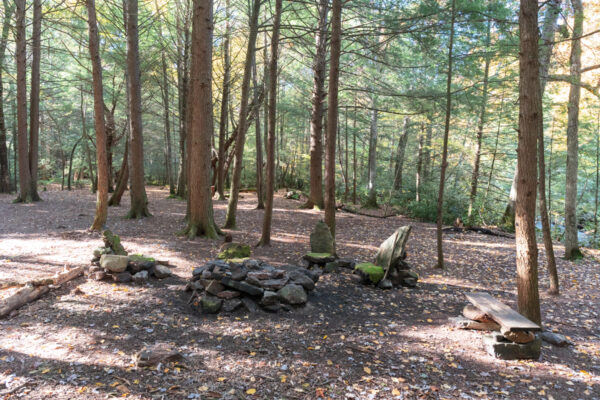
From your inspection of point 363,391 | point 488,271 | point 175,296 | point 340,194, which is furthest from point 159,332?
point 340,194

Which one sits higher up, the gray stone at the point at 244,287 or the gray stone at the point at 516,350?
the gray stone at the point at 244,287

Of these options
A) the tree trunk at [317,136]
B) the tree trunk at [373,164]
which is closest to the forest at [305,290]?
the tree trunk at [317,136]

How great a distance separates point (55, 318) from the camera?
4.15 metres

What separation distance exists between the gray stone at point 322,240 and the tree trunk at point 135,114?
639 centimetres

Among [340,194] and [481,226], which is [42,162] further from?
[481,226]

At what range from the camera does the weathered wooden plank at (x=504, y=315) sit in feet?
12.5

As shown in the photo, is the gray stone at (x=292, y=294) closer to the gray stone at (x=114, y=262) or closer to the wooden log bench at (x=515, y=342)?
the wooden log bench at (x=515, y=342)

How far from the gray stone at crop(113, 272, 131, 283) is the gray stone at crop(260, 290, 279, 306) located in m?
2.37

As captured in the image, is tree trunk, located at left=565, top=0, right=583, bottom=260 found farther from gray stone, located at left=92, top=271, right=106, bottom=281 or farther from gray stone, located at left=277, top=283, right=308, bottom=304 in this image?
gray stone, located at left=92, top=271, right=106, bottom=281

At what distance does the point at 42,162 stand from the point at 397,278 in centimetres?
3367

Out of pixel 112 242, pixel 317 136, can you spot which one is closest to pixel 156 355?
pixel 112 242

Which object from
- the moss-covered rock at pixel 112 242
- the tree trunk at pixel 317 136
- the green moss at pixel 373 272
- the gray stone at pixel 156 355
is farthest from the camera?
the tree trunk at pixel 317 136

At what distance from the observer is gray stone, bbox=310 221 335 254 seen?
7.37 metres

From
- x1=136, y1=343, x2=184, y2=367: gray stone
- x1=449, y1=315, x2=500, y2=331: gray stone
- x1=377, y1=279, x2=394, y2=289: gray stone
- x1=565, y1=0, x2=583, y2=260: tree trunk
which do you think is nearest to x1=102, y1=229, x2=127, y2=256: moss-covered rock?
x1=136, y1=343, x2=184, y2=367: gray stone
